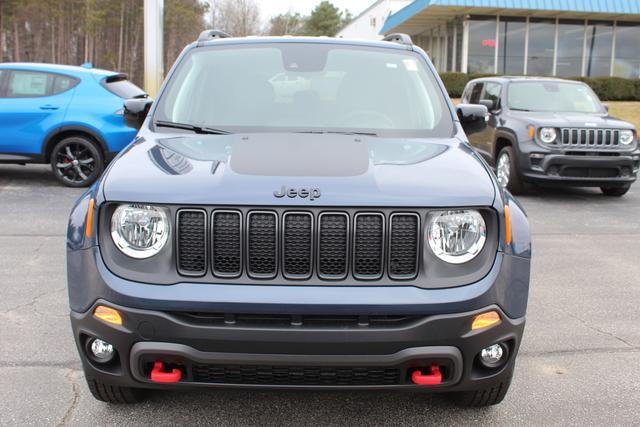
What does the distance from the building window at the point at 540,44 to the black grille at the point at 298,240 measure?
28725 mm

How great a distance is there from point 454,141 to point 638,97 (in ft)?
90.2

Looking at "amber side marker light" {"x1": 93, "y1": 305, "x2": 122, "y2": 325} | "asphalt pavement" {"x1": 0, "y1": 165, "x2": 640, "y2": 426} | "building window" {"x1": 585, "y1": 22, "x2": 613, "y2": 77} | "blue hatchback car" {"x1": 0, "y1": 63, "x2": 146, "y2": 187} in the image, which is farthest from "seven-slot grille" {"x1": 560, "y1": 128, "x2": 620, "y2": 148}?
"building window" {"x1": 585, "y1": 22, "x2": 613, "y2": 77}

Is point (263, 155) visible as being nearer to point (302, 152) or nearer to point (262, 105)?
point (302, 152)

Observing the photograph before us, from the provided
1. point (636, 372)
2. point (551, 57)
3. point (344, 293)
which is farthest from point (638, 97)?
point (344, 293)

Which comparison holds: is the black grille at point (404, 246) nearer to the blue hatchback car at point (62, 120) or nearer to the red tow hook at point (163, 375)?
the red tow hook at point (163, 375)

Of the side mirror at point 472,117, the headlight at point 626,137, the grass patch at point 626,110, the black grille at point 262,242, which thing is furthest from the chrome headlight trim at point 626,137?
the grass patch at point 626,110

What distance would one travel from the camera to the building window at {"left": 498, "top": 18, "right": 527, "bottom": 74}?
28.4 m

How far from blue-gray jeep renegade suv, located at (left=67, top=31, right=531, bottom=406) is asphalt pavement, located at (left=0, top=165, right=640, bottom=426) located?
533 millimetres

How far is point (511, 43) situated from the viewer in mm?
28562

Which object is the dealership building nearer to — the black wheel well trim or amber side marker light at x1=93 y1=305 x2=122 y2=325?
the black wheel well trim

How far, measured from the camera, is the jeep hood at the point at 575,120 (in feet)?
29.6

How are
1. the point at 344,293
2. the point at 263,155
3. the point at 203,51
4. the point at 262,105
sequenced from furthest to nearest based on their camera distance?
the point at 203,51 → the point at 262,105 → the point at 263,155 → the point at 344,293

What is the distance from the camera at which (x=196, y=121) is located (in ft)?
11.8

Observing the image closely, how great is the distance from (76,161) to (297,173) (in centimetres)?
761
